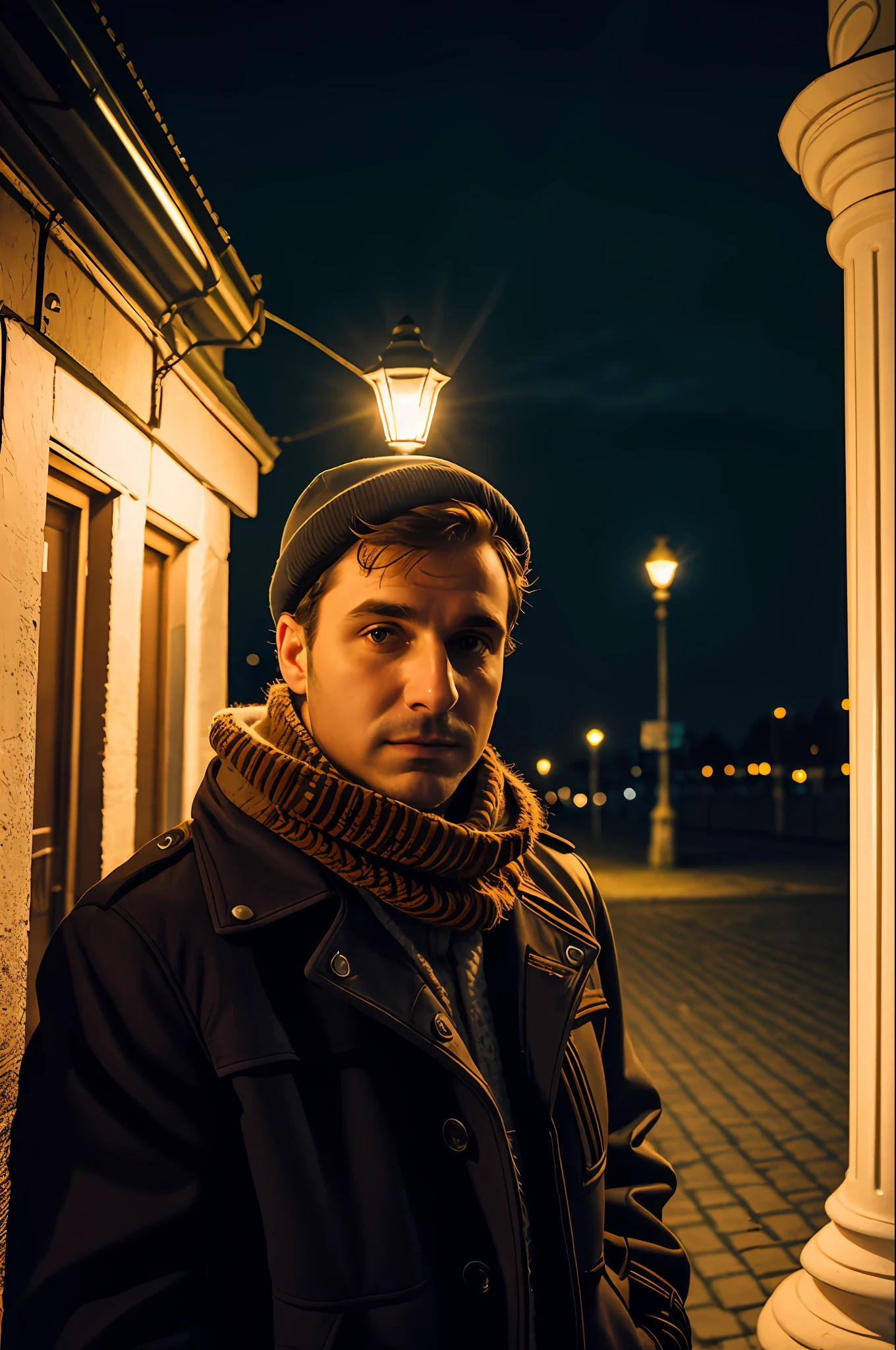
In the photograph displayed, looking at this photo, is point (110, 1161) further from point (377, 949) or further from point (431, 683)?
point (431, 683)

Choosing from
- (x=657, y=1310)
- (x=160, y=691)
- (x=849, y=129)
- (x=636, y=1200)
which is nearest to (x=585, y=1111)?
(x=636, y=1200)

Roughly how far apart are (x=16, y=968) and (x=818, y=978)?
8064mm

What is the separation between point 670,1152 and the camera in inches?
188

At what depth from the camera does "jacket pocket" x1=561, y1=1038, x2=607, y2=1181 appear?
1587 millimetres

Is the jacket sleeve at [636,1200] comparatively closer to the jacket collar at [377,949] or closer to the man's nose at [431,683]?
the jacket collar at [377,949]

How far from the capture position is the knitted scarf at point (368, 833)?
1.43 metres

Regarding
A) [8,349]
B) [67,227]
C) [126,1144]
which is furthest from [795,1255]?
[67,227]

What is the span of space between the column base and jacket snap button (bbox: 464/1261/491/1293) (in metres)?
1.10

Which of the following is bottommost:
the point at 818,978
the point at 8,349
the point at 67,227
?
the point at 818,978

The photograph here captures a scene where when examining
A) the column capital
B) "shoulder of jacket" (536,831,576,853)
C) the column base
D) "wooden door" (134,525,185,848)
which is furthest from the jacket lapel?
"wooden door" (134,525,185,848)

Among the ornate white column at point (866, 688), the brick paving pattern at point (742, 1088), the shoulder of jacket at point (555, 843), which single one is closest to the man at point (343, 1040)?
the shoulder of jacket at point (555, 843)

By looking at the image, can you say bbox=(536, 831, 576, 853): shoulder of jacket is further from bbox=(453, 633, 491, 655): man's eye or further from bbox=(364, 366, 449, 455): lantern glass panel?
bbox=(364, 366, 449, 455): lantern glass panel

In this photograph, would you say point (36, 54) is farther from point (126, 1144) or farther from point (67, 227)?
point (126, 1144)

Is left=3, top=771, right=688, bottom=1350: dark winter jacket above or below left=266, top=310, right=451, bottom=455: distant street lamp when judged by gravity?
below
